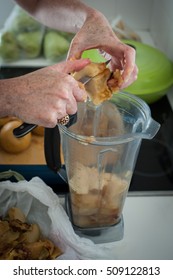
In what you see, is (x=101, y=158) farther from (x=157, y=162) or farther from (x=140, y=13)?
(x=140, y=13)

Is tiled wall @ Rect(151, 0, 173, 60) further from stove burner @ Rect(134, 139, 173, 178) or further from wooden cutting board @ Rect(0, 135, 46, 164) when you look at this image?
wooden cutting board @ Rect(0, 135, 46, 164)

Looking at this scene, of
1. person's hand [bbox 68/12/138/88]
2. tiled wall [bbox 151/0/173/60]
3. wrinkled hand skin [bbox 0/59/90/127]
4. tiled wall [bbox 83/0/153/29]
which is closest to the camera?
Answer: wrinkled hand skin [bbox 0/59/90/127]

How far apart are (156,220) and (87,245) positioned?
146mm

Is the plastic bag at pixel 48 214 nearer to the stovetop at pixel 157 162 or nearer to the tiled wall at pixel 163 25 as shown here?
the stovetop at pixel 157 162

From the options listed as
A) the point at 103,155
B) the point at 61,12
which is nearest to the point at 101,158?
the point at 103,155

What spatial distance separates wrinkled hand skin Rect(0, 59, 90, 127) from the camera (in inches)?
17.6

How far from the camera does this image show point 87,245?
1.77ft

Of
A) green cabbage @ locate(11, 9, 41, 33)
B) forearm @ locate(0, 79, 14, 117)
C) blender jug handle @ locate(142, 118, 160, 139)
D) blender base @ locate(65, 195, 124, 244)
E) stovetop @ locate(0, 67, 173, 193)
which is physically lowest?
blender base @ locate(65, 195, 124, 244)

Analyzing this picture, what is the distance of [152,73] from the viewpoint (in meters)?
0.84

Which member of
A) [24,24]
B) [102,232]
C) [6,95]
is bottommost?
[102,232]

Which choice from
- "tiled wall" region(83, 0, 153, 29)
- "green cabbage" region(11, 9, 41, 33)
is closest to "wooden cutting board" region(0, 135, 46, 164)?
"green cabbage" region(11, 9, 41, 33)

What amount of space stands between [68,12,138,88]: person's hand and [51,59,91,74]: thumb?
4cm

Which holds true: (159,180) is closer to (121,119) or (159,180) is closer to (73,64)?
(121,119)

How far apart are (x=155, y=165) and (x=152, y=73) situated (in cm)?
24
